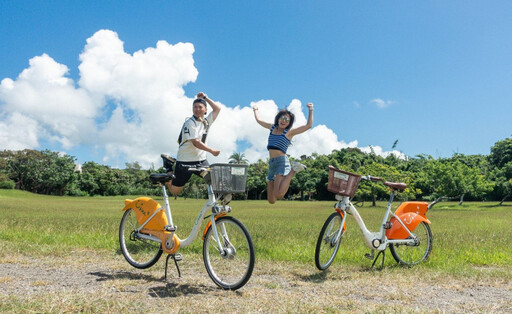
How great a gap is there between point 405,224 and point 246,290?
10.4 ft

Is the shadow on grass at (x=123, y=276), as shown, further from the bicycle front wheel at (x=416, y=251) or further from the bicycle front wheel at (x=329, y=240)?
the bicycle front wheel at (x=416, y=251)

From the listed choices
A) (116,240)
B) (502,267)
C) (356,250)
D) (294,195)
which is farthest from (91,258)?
(294,195)

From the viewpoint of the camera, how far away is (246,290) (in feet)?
15.3

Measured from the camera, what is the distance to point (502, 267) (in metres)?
6.20

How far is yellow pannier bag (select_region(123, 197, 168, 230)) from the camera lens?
5570 mm

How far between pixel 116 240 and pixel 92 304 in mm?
4419

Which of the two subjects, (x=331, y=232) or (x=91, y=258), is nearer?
(x=331, y=232)

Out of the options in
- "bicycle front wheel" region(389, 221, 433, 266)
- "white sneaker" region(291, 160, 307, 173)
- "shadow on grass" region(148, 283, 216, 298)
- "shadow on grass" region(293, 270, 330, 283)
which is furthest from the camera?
"white sneaker" region(291, 160, 307, 173)

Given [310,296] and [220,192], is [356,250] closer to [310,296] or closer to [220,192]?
[310,296]

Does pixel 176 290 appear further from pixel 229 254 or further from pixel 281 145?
pixel 281 145

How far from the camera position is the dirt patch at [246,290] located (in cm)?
393

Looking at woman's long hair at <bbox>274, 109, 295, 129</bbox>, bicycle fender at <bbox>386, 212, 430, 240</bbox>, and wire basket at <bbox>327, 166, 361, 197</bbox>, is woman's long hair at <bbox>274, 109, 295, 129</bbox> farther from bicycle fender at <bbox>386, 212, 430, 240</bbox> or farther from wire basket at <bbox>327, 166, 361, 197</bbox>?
bicycle fender at <bbox>386, 212, 430, 240</bbox>

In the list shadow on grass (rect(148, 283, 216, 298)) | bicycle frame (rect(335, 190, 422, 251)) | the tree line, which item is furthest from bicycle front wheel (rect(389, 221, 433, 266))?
the tree line

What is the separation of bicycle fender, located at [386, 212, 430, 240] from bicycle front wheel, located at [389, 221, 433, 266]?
18 cm
